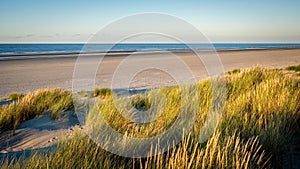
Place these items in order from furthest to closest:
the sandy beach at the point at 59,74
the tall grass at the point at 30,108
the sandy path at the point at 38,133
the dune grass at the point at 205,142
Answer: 1. the sandy beach at the point at 59,74
2. the tall grass at the point at 30,108
3. the sandy path at the point at 38,133
4. the dune grass at the point at 205,142

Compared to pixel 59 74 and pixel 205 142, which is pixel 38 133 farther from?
pixel 59 74

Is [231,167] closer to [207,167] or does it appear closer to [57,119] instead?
Answer: [207,167]

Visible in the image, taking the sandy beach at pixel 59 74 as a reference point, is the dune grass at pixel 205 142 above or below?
above

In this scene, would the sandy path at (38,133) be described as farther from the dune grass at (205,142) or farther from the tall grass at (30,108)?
the dune grass at (205,142)

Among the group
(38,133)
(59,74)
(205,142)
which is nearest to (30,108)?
(38,133)

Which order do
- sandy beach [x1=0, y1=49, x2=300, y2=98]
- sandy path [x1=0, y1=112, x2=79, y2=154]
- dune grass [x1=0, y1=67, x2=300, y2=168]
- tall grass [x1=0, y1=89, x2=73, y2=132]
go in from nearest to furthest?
1. dune grass [x1=0, y1=67, x2=300, y2=168]
2. sandy path [x1=0, y1=112, x2=79, y2=154]
3. tall grass [x1=0, y1=89, x2=73, y2=132]
4. sandy beach [x1=0, y1=49, x2=300, y2=98]

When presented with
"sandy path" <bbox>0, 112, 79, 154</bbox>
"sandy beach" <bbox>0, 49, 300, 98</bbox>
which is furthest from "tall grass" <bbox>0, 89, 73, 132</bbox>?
"sandy beach" <bbox>0, 49, 300, 98</bbox>

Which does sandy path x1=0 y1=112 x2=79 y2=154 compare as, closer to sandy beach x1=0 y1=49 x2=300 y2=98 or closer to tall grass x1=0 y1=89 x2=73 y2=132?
tall grass x1=0 y1=89 x2=73 y2=132

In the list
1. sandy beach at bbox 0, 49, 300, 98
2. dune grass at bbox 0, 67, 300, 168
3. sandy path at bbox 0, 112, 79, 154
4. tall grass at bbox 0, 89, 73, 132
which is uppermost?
dune grass at bbox 0, 67, 300, 168

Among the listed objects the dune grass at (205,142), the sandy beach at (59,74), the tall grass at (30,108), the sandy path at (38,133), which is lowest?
the sandy beach at (59,74)

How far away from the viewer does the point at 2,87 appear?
35.5 ft

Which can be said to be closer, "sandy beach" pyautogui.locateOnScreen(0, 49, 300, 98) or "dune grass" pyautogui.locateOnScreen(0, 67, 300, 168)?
"dune grass" pyautogui.locateOnScreen(0, 67, 300, 168)

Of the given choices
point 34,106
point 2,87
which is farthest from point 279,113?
point 2,87

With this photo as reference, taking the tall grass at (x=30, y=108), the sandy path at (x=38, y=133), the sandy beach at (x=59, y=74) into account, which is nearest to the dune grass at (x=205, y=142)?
the tall grass at (x=30, y=108)
